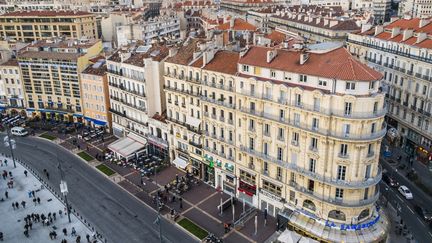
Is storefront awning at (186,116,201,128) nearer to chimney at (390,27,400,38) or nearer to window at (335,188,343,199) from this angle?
window at (335,188,343,199)

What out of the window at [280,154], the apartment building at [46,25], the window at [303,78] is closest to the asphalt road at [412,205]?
the window at [280,154]

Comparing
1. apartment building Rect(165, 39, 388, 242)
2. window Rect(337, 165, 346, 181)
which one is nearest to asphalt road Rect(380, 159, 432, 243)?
apartment building Rect(165, 39, 388, 242)

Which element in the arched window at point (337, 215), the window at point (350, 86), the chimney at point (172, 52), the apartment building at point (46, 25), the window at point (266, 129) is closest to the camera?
the window at point (350, 86)

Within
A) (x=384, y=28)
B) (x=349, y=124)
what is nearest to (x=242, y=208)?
(x=349, y=124)

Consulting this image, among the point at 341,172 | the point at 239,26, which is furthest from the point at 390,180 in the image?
the point at 239,26

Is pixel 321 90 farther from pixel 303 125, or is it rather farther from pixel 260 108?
pixel 260 108

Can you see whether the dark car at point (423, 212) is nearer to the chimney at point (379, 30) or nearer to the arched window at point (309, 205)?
the arched window at point (309, 205)
